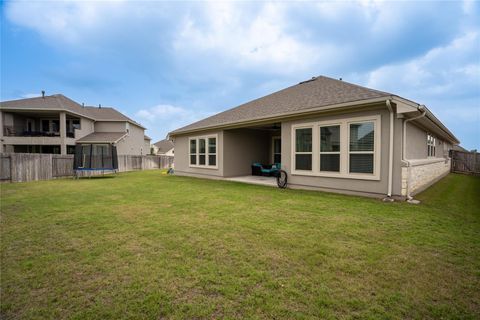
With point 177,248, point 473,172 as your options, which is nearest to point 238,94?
point 473,172

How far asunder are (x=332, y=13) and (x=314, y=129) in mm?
5778

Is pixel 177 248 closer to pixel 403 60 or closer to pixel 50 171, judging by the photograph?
pixel 50 171

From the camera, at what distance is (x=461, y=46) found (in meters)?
10.8

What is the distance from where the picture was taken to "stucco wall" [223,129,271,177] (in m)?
11.5

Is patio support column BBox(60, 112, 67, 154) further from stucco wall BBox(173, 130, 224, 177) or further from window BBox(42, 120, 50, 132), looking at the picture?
stucco wall BBox(173, 130, 224, 177)

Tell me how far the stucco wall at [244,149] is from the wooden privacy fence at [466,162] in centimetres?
1511

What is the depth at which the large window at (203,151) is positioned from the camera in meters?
11.9

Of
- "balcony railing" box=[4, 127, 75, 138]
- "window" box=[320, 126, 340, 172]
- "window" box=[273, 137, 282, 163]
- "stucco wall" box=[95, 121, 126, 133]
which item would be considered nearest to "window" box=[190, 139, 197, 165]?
"window" box=[273, 137, 282, 163]

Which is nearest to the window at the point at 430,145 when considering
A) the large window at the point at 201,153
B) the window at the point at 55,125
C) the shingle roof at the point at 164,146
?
the large window at the point at 201,153

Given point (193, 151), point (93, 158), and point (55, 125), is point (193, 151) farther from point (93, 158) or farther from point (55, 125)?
point (55, 125)

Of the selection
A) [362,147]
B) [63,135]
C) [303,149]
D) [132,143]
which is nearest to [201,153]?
[303,149]

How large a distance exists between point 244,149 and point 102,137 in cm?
1759

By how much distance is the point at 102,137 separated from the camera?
2247 centimetres

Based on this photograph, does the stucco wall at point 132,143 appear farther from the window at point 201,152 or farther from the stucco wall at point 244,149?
the stucco wall at point 244,149
